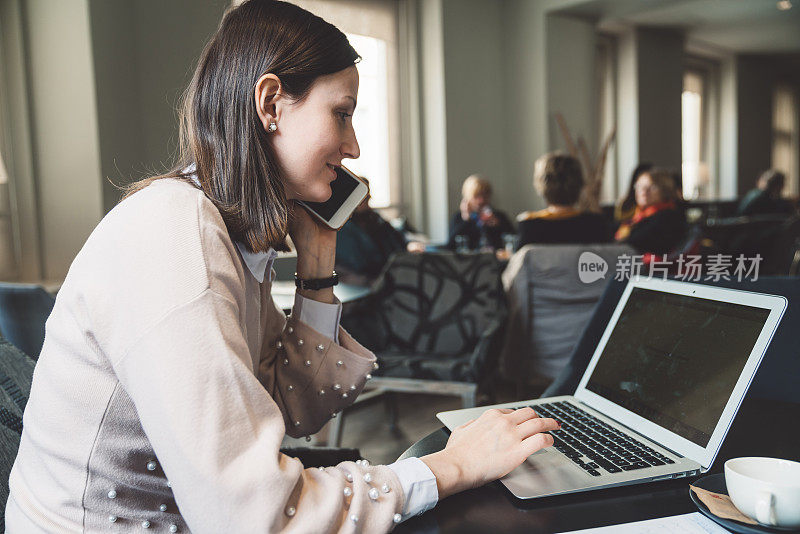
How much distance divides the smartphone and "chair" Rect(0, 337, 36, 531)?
20.3 inches

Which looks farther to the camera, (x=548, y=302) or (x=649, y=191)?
(x=649, y=191)

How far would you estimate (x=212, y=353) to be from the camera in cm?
58

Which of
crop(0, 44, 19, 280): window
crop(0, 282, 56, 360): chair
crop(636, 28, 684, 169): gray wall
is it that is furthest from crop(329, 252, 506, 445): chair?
crop(636, 28, 684, 169): gray wall

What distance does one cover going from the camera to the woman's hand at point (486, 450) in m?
0.71

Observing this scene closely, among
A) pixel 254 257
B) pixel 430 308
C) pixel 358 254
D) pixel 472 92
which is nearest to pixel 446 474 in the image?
pixel 254 257

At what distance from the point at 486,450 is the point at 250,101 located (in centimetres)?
51

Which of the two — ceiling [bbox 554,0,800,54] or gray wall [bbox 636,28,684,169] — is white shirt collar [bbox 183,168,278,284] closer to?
ceiling [bbox 554,0,800,54]

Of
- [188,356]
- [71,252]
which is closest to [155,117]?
[71,252]

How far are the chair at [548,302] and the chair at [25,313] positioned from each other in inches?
79.0

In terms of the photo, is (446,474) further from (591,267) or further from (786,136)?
(786,136)

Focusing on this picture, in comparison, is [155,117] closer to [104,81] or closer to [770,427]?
[104,81]

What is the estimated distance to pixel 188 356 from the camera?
58cm

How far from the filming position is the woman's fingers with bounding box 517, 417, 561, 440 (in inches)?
29.9

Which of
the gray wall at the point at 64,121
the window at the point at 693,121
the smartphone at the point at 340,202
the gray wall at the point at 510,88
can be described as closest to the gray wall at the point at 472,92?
the gray wall at the point at 510,88
